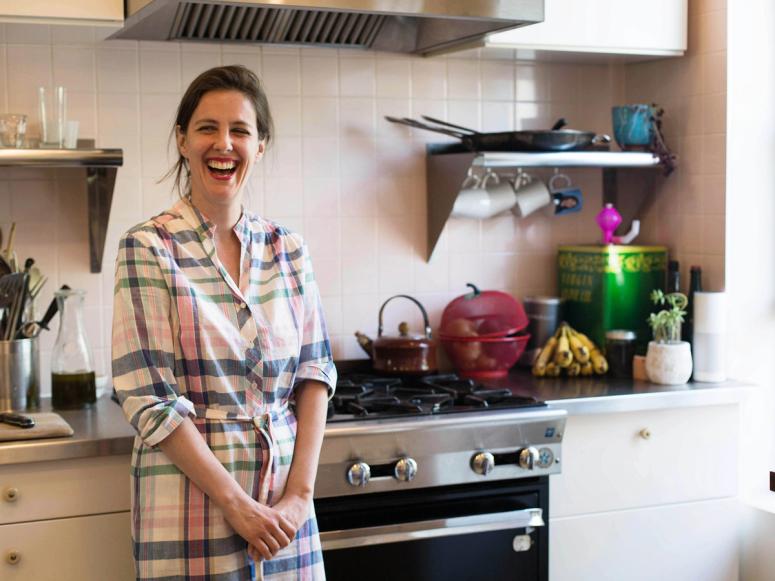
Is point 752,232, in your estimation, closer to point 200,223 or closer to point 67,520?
point 200,223

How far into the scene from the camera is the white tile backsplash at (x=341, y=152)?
2.77 metres

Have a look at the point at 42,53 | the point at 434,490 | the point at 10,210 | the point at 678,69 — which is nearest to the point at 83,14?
the point at 42,53

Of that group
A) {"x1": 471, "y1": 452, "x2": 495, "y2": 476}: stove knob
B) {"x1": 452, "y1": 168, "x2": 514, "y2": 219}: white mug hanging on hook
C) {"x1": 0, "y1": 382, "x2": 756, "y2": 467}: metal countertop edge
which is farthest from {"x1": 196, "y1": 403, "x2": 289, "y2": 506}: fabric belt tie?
{"x1": 452, "y1": 168, "x2": 514, "y2": 219}: white mug hanging on hook

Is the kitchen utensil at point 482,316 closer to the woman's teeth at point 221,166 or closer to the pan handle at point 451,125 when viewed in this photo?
the pan handle at point 451,125

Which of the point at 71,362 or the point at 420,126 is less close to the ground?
the point at 420,126

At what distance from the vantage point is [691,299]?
10.0 ft

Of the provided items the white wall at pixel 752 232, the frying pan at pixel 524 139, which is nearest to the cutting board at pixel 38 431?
the frying pan at pixel 524 139

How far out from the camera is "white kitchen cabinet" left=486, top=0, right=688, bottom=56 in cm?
286

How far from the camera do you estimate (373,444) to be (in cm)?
245

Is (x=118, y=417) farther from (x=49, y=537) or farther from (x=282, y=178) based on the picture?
(x=282, y=178)

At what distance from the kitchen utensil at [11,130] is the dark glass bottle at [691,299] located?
179 centimetres

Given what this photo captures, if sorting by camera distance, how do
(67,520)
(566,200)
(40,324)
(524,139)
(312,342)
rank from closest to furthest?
(312,342), (67,520), (40,324), (524,139), (566,200)

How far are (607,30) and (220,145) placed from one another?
1.31m

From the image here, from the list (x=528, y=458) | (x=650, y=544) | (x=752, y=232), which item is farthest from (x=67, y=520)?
(x=752, y=232)
